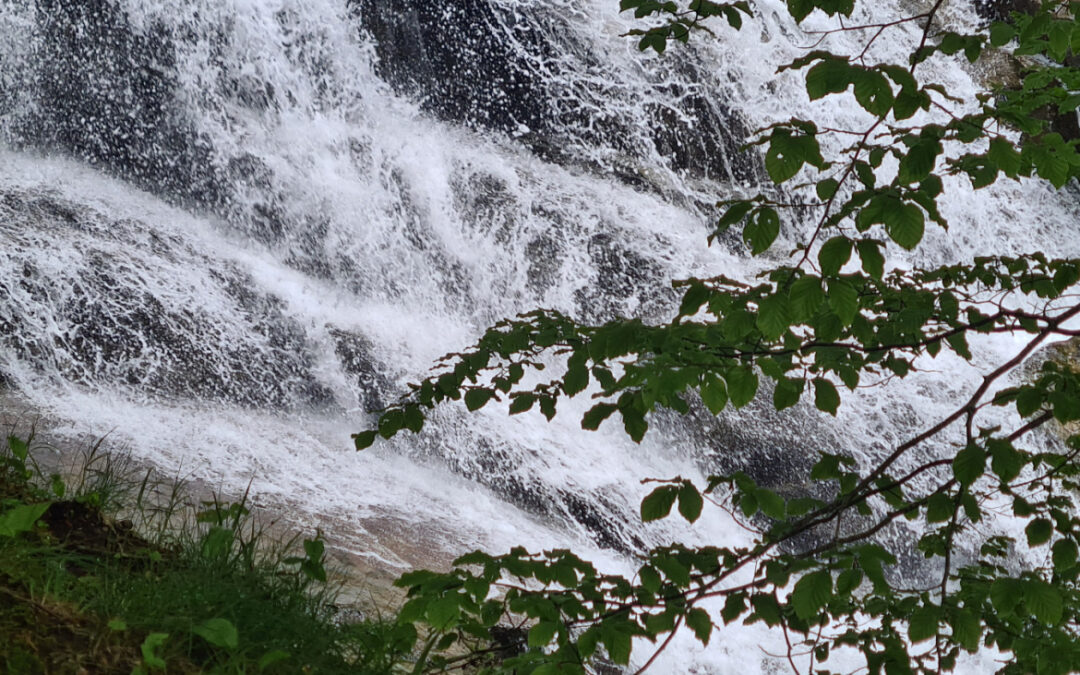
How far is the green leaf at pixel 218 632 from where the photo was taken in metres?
1.93

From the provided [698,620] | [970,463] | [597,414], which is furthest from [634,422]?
[970,463]

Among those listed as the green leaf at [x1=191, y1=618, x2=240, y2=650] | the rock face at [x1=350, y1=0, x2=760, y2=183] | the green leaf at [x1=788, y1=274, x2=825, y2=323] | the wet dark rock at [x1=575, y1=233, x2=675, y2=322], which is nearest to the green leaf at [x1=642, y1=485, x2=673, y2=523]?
the green leaf at [x1=788, y1=274, x2=825, y2=323]

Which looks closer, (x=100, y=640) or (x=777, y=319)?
(x=777, y=319)

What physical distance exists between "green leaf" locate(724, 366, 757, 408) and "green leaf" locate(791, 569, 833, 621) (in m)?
0.39

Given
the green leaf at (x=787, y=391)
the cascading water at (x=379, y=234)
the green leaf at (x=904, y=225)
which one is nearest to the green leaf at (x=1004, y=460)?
the green leaf at (x=787, y=391)

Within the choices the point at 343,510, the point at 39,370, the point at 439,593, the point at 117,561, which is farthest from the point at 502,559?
the point at 39,370

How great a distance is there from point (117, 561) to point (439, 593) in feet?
3.18

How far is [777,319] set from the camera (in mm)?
1698

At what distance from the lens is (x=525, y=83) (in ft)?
26.8

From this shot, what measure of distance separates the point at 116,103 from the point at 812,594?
277 inches

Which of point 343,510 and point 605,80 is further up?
point 605,80

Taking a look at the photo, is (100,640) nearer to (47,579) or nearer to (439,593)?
(47,579)

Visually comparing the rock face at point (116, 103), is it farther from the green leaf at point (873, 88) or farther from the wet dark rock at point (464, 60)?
the green leaf at point (873, 88)

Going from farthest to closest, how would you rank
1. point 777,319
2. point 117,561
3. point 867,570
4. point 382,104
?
point 382,104 → point 117,561 → point 867,570 → point 777,319
